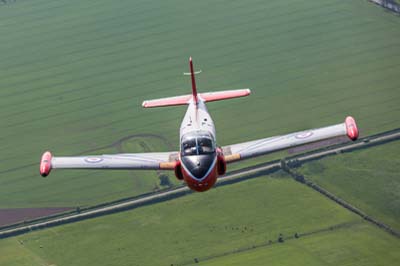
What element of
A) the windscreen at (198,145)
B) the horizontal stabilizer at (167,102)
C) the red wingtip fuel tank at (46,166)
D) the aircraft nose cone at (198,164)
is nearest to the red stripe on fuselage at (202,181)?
the aircraft nose cone at (198,164)

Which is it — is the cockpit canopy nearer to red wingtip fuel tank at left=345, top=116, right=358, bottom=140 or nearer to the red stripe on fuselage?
the red stripe on fuselage

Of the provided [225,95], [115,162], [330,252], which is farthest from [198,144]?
[330,252]

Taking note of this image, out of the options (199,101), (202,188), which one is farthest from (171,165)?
(199,101)

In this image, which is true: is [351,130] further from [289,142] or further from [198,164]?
[198,164]

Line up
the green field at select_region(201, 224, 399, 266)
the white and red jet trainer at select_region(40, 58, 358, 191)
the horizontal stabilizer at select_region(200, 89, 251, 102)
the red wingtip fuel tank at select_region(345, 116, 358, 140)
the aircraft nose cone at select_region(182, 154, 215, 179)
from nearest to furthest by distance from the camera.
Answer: the aircraft nose cone at select_region(182, 154, 215, 179), the white and red jet trainer at select_region(40, 58, 358, 191), the red wingtip fuel tank at select_region(345, 116, 358, 140), the horizontal stabilizer at select_region(200, 89, 251, 102), the green field at select_region(201, 224, 399, 266)

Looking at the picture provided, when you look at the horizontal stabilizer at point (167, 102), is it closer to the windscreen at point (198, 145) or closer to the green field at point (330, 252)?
Answer: the windscreen at point (198, 145)

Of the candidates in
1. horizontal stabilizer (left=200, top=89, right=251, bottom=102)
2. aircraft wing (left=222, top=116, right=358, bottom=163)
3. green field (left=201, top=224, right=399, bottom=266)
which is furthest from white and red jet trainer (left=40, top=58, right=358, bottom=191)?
green field (left=201, top=224, right=399, bottom=266)

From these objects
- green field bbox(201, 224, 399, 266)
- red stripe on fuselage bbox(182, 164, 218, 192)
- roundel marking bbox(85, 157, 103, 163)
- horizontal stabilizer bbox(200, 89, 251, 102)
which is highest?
horizontal stabilizer bbox(200, 89, 251, 102)
